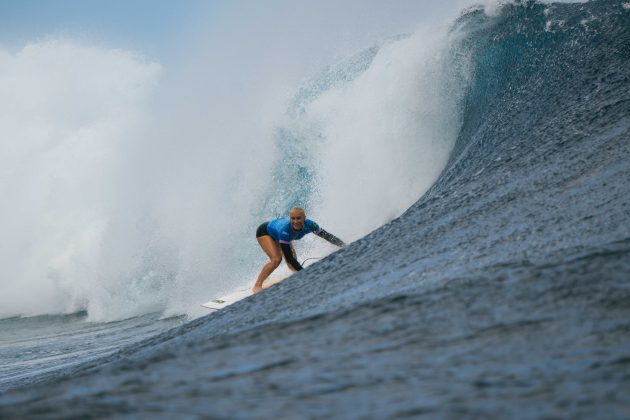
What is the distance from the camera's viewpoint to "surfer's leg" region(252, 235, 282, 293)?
7516mm

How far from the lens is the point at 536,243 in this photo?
341 centimetres

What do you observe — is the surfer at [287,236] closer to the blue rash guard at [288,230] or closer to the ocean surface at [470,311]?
the blue rash guard at [288,230]

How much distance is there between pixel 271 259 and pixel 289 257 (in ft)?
1.41

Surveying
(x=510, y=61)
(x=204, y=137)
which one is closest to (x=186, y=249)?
(x=204, y=137)

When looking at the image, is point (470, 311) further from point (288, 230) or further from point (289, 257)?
point (288, 230)

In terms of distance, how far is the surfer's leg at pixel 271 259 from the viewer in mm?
7516

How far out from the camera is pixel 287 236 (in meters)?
7.40

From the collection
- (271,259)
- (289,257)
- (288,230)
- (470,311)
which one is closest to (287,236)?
(288,230)

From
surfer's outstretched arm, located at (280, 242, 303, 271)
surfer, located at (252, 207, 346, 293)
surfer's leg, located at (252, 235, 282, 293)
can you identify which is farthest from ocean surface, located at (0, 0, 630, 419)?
surfer's leg, located at (252, 235, 282, 293)

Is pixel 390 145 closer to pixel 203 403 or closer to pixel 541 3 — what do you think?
pixel 541 3

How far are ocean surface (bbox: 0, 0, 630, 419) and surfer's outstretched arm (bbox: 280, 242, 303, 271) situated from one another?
6.75 ft

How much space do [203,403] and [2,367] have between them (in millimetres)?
6856

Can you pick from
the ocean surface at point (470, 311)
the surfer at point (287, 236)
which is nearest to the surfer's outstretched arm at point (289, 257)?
the surfer at point (287, 236)

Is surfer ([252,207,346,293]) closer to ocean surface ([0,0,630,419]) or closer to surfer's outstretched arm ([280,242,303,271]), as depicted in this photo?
surfer's outstretched arm ([280,242,303,271])
